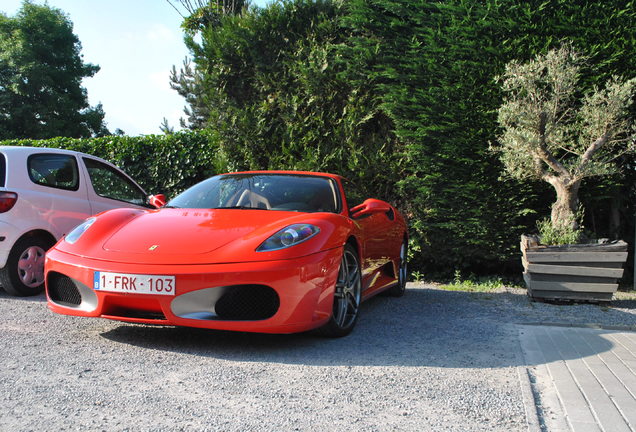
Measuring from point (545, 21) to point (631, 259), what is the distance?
10.5 feet

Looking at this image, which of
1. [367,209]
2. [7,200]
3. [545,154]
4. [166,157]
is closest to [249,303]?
[367,209]

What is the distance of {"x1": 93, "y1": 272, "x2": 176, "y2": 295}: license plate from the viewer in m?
3.69

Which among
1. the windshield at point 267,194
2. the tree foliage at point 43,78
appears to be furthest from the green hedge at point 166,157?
the tree foliage at point 43,78

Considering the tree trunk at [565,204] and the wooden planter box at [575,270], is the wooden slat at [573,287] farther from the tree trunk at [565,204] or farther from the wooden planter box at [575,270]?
the tree trunk at [565,204]

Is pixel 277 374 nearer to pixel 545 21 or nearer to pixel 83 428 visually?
pixel 83 428

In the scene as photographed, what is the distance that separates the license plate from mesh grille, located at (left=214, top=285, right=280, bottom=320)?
1.14ft

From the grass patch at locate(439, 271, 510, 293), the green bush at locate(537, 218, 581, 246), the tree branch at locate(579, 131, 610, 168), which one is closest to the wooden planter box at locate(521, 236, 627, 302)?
the green bush at locate(537, 218, 581, 246)

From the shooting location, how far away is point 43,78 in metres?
38.8

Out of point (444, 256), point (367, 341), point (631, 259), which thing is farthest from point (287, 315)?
point (631, 259)

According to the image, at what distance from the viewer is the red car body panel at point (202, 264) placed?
3.72 m

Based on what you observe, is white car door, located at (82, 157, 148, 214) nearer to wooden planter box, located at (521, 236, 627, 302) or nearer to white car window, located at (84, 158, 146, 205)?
white car window, located at (84, 158, 146, 205)

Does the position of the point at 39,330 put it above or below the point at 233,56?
below

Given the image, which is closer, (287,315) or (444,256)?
(287,315)

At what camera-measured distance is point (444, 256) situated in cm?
772
